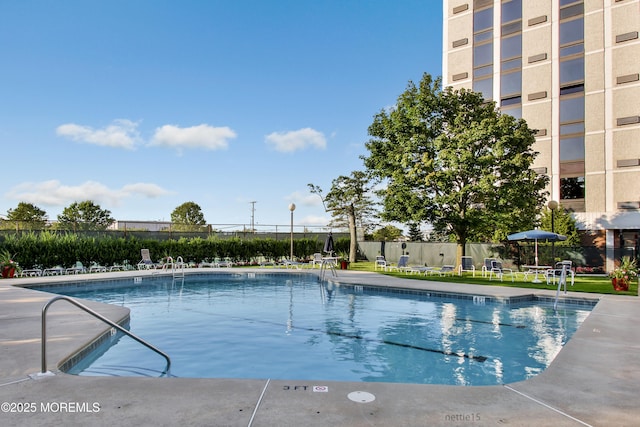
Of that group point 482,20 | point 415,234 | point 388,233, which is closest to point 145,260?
point 415,234

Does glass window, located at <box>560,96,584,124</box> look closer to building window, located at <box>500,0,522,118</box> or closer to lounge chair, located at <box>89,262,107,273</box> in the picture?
building window, located at <box>500,0,522,118</box>

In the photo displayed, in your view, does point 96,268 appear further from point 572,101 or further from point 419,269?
point 572,101

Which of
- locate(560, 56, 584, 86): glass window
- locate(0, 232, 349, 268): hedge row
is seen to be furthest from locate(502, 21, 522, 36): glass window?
locate(0, 232, 349, 268): hedge row

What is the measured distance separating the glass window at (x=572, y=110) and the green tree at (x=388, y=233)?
1387 cm

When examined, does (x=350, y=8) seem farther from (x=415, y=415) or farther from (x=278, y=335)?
(x=415, y=415)

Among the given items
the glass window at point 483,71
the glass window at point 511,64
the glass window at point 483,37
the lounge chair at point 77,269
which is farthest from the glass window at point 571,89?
the lounge chair at point 77,269

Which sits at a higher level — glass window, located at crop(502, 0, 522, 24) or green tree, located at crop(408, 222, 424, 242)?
glass window, located at crop(502, 0, 522, 24)

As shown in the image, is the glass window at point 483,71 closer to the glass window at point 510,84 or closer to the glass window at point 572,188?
the glass window at point 510,84

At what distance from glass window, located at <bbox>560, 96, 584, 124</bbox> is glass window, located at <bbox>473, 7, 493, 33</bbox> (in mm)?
8108

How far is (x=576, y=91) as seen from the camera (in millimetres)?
25641

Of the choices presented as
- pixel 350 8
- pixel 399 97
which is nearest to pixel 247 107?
pixel 350 8

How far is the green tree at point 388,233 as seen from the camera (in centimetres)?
3372

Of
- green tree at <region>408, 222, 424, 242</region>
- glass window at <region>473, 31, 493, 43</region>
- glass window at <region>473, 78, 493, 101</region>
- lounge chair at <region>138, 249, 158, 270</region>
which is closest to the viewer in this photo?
lounge chair at <region>138, 249, 158, 270</region>

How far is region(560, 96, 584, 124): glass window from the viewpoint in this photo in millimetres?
25359
